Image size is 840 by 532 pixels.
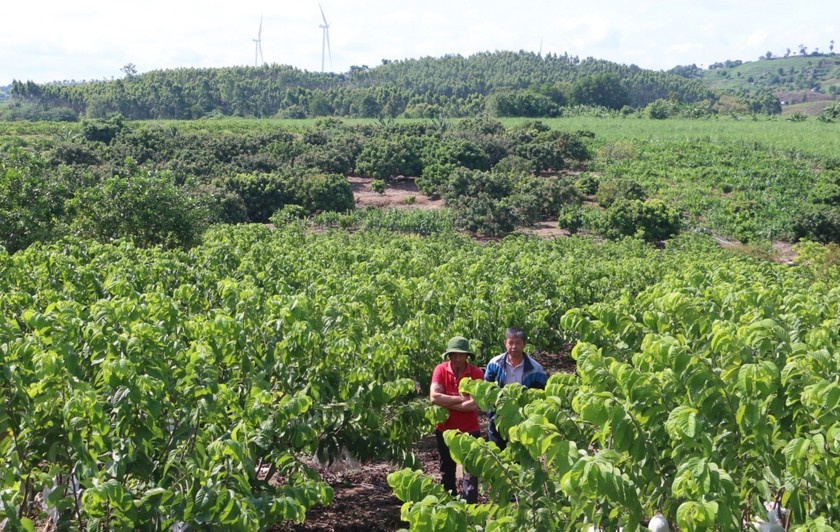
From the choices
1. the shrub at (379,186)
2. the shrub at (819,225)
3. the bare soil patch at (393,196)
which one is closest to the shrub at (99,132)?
the bare soil patch at (393,196)

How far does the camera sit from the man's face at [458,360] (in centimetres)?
656

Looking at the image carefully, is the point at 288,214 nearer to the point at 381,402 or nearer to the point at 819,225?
the point at 819,225

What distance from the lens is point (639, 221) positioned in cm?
3825

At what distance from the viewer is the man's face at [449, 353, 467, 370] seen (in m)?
6.56

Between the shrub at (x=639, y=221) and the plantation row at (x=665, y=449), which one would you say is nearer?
the plantation row at (x=665, y=449)

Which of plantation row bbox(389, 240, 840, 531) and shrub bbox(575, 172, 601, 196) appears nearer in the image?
plantation row bbox(389, 240, 840, 531)

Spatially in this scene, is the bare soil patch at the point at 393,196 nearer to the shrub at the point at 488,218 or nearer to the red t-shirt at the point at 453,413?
the shrub at the point at 488,218

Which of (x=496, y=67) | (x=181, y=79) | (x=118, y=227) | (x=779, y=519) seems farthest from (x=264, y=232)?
(x=496, y=67)

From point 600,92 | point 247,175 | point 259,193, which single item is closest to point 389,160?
point 247,175

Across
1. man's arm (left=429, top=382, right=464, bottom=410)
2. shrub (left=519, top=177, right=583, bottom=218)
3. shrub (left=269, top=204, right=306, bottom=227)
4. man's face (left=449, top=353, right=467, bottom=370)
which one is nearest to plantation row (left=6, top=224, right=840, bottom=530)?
man's arm (left=429, top=382, right=464, bottom=410)

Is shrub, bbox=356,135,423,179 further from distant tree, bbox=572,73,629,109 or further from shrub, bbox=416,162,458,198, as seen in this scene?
distant tree, bbox=572,73,629,109

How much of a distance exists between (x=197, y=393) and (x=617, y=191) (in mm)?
42635

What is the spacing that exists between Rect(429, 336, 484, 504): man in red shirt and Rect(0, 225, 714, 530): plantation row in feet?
0.70

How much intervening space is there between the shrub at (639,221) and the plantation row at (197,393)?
28881 mm
